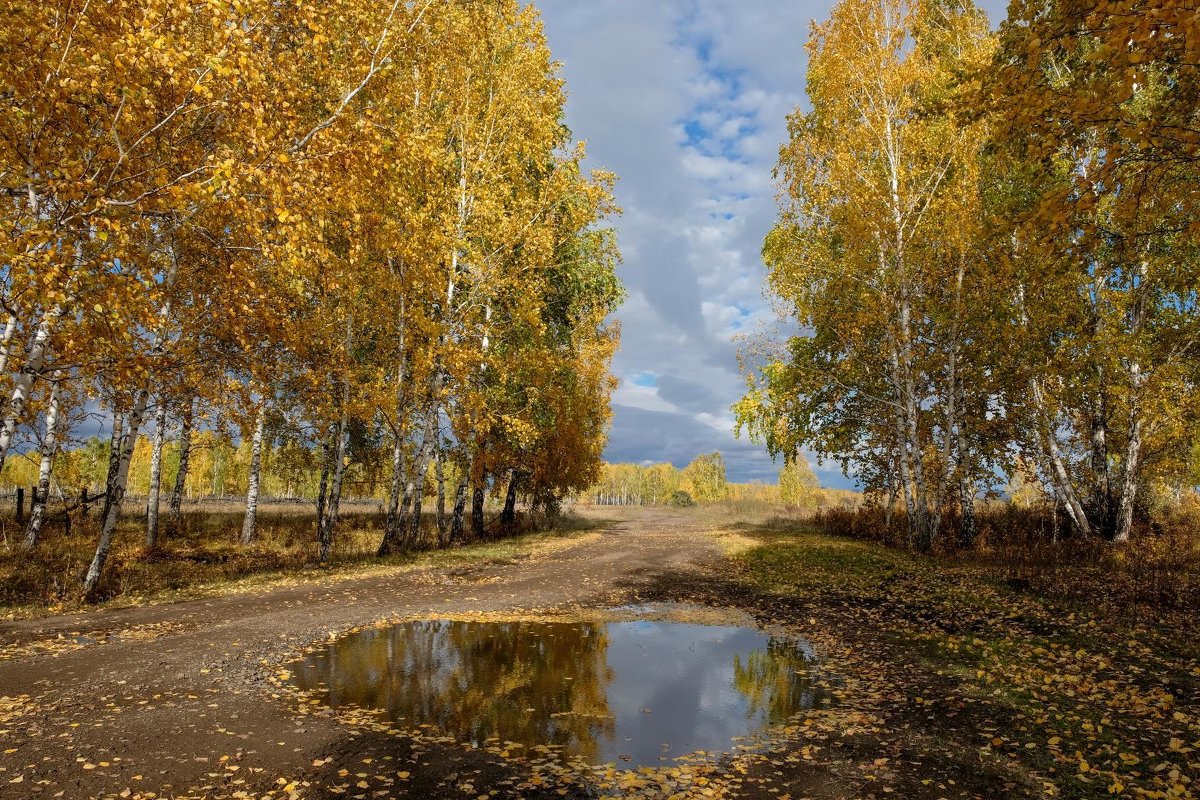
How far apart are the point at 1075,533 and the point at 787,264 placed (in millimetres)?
13767

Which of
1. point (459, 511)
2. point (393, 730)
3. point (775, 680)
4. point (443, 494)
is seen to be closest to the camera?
point (393, 730)

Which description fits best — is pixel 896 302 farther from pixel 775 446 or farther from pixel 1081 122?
pixel 1081 122

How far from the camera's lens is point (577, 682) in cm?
880

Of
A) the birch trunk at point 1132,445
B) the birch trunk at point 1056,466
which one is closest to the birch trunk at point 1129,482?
the birch trunk at point 1132,445

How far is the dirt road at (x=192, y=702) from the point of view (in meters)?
5.65

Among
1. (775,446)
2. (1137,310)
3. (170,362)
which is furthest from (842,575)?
(170,362)

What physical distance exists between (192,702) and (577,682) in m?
4.92

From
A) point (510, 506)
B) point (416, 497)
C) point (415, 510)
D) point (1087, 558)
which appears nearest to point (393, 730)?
point (416, 497)

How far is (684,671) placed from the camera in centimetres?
945

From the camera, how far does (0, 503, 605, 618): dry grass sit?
13812 mm

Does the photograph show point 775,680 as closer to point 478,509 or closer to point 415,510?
point 415,510

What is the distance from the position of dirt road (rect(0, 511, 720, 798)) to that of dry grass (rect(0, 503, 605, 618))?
5.86 feet

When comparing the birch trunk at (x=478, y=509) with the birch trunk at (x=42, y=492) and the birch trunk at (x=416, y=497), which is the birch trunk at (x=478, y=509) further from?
the birch trunk at (x=42, y=492)

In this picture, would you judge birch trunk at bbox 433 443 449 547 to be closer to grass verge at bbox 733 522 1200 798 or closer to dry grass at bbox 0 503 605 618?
dry grass at bbox 0 503 605 618
